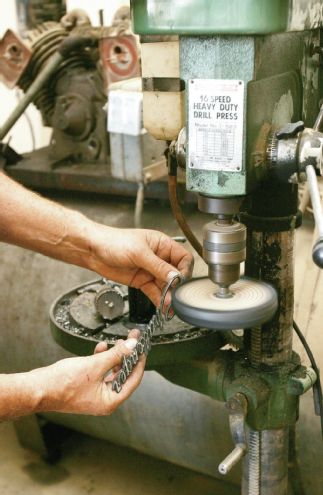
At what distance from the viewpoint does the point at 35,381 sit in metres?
0.92

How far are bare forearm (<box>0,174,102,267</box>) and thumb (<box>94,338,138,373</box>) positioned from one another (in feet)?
0.88

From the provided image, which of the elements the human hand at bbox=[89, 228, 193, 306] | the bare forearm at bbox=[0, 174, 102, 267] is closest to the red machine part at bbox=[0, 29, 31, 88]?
the bare forearm at bbox=[0, 174, 102, 267]

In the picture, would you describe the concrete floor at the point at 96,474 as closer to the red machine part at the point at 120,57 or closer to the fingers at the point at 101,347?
the fingers at the point at 101,347

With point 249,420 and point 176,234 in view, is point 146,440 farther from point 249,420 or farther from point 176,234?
point 249,420

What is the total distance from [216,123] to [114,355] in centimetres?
35

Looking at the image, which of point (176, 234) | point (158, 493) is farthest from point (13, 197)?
point (158, 493)

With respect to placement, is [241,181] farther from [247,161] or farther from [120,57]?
[120,57]

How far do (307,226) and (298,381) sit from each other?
0.56 m

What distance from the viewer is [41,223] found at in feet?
3.90

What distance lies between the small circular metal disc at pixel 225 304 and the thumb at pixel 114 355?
0.37ft

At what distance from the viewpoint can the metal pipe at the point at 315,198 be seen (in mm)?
731

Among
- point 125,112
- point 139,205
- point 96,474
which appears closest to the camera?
point 125,112

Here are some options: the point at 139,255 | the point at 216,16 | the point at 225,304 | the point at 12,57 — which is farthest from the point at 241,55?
the point at 12,57

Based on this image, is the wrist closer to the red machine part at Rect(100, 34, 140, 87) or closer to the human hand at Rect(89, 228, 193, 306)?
the human hand at Rect(89, 228, 193, 306)
